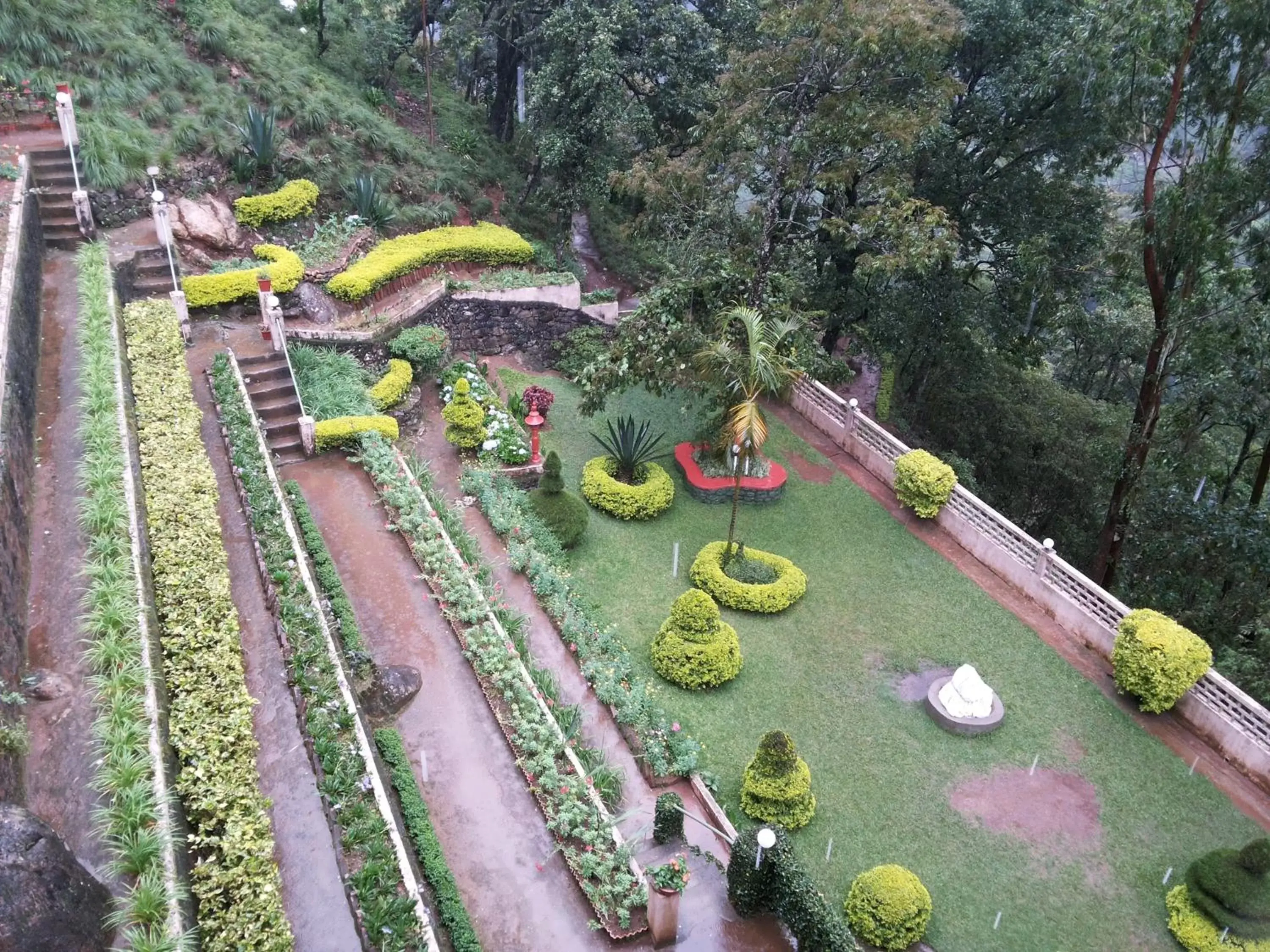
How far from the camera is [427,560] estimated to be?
12117mm

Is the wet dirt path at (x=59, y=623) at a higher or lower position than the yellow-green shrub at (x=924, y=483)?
higher

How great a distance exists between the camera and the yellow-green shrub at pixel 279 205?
58.6 ft

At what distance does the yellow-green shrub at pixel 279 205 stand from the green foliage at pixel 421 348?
12.2ft

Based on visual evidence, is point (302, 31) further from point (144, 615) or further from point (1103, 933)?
point (1103, 933)

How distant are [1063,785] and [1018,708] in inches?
48.4

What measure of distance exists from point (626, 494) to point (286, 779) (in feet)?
25.7

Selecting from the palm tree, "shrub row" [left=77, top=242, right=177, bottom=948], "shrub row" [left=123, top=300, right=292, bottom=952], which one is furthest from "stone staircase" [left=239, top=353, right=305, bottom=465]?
the palm tree

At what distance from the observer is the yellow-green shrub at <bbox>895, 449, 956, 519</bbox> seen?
14.6 metres

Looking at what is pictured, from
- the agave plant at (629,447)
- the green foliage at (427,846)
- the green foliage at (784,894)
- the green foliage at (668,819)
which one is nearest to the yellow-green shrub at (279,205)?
the agave plant at (629,447)

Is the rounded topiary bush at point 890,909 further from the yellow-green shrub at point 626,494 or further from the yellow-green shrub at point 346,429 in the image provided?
the yellow-green shrub at point 346,429

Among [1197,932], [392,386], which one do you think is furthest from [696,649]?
[392,386]

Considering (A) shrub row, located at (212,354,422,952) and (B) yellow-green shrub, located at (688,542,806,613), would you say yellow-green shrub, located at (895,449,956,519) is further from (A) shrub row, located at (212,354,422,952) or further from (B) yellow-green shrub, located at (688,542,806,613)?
(A) shrub row, located at (212,354,422,952)

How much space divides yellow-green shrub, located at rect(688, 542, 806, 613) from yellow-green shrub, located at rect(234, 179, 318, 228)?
11374mm

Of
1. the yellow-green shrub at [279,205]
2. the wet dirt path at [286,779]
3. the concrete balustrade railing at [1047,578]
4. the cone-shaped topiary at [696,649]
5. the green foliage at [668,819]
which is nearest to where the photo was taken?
the wet dirt path at [286,779]
